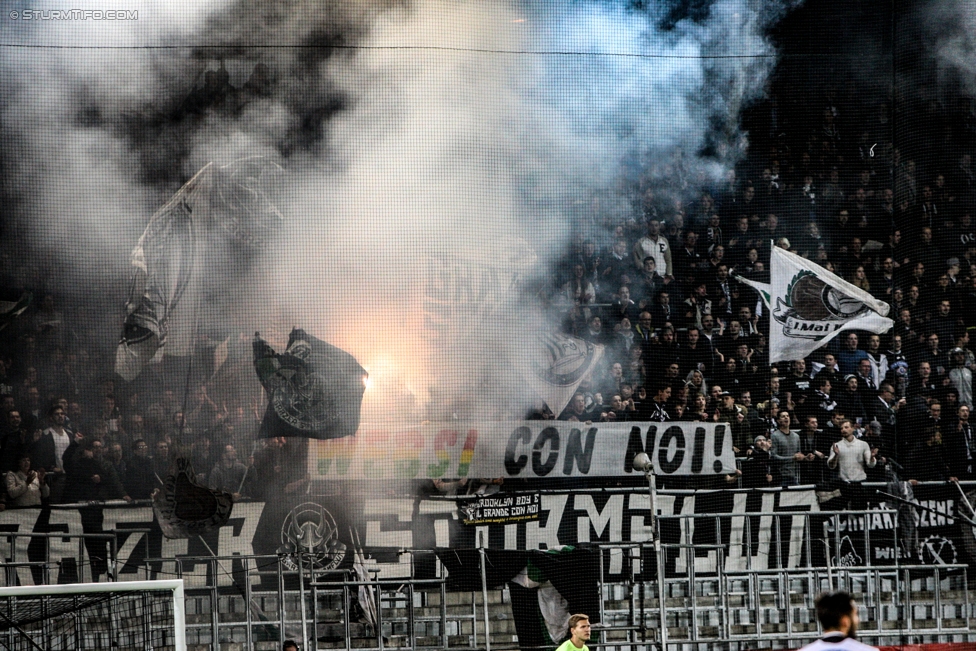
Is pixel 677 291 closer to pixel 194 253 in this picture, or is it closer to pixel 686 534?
pixel 686 534

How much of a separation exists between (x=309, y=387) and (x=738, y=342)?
3185mm

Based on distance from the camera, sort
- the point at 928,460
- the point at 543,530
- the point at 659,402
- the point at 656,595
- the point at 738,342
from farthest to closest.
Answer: the point at 738,342
the point at 659,402
the point at 928,460
the point at 543,530
the point at 656,595

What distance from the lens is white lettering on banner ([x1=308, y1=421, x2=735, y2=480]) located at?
8195 mm

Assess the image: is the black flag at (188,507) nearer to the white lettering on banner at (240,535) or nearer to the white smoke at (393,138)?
the white lettering on banner at (240,535)

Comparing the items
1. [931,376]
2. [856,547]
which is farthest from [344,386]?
[931,376]

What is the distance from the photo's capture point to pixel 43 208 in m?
8.46

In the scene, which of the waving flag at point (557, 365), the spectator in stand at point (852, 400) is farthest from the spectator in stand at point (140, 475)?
the spectator in stand at point (852, 400)

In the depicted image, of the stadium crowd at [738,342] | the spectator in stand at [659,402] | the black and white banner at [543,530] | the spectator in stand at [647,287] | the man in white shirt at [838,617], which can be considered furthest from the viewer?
the spectator in stand at [647,287]

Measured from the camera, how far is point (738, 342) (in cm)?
870

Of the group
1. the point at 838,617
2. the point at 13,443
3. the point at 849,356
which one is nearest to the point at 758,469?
the point at 849,356

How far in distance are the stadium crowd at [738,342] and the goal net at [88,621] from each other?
1.52 m

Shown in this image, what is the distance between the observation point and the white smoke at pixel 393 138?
8.51 m

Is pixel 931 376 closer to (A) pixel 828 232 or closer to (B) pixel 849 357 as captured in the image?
(B) pixel 849 357

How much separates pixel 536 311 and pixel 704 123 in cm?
201
